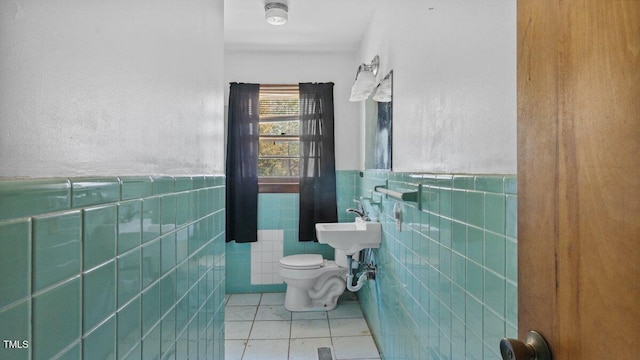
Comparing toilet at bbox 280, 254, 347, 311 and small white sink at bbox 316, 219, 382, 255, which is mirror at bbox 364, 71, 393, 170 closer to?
small white sink at bbox 316, 219, 382, 255

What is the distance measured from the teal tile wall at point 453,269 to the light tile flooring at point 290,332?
1.53ft

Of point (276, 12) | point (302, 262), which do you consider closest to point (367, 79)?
point (276, 12)

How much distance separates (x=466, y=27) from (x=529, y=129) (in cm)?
74

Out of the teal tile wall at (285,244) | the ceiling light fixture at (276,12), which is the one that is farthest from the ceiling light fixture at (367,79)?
the teal tile wall at (285,244)

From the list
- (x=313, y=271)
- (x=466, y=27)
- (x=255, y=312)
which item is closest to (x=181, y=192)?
(x=466, y=27)

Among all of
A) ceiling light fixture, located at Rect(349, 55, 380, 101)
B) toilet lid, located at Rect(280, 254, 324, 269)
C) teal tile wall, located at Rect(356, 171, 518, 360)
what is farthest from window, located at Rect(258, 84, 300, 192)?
teal tile wall, located at Rect(356, 171, 518, 360)

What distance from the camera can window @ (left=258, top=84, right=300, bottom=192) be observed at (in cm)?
349

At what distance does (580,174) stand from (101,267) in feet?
2.74

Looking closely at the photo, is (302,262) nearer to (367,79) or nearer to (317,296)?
(317,296)

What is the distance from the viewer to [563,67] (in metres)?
0.48

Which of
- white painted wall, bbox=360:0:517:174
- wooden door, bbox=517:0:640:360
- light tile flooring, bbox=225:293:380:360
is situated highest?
white painted wall, bbox=360:0:517:174

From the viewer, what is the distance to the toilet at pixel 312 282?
299 centimetres

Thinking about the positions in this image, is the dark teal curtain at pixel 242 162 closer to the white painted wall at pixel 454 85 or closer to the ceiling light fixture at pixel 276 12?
the ceiling light fixture at pixel 276 12

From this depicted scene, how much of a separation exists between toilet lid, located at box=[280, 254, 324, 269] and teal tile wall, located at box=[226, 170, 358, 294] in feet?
0.87
